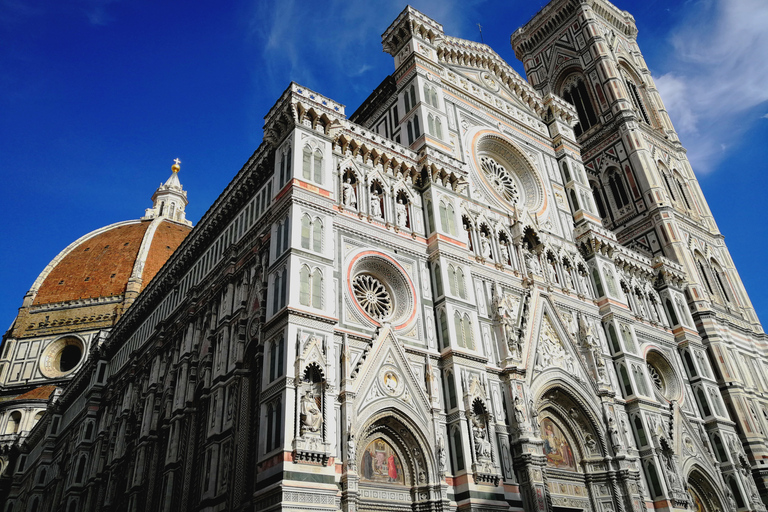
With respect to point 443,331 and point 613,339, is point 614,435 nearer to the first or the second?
point 613,339

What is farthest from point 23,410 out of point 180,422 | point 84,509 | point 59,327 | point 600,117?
point 600,117

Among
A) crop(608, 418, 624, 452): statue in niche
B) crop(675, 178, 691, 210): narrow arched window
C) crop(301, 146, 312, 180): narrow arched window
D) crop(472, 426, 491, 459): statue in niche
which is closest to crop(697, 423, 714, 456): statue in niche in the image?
crop(608, 418, 624, 452): statue in niche

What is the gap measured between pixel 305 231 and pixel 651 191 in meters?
27.6

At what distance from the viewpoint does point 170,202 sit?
8625 cm

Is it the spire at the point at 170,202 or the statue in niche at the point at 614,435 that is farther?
the spire at the point at 170,202

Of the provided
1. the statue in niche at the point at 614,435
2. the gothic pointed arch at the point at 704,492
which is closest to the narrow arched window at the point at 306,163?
the statue in niche at the point at 614,435

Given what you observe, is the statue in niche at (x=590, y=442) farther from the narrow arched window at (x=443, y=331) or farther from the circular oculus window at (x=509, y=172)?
the circular oculus window at (x=509, y=172)

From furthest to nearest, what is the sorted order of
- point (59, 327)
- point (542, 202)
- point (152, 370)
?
point (59, 327)
point (542, 202)
point (152, 370)

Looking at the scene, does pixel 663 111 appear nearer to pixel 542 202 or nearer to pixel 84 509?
pixel 542 202

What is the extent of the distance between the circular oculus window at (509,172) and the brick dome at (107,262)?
148 ft

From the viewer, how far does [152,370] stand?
2764cm

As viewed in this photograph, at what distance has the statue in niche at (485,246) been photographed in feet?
81.0

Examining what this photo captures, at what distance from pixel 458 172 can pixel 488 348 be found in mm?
7260

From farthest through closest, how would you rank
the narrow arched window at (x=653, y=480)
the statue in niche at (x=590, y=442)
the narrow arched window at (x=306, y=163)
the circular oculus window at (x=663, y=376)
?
the circular oculus window at (x=663, y=376)
the narrow arched window at (x=653, y=480)
the statue in niche at (x=590, y=442)
the narrow arched window at (x=306, y=163)
